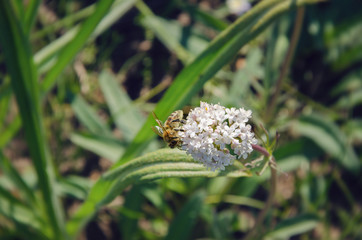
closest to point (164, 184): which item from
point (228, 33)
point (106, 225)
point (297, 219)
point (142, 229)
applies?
point (142, 229)

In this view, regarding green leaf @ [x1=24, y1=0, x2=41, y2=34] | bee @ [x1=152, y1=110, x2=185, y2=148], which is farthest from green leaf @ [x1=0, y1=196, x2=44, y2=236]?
bee @ [x1=152, y1=110, x2=185, y2=148]

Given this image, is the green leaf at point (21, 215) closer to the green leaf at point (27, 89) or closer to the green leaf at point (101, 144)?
the green leaf at point (27, 89)

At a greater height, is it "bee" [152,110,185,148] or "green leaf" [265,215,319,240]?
"bee" [152,110,185,148]

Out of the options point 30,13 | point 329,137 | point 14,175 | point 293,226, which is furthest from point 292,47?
point 14,175

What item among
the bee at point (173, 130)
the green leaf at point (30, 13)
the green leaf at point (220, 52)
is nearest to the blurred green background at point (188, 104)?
the green leaf at point (30, 13)

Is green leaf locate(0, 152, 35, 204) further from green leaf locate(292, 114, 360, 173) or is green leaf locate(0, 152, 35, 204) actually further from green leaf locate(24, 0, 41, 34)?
green leaf locate(292, 114, 360, 173)

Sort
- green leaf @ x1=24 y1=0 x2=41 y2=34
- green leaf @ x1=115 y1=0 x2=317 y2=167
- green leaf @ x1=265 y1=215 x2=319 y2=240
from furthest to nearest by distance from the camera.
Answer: green leaf @ x1=265 y1=215 x2=319 y2=240 < green leaf @ x1=24 y1=0 x2=41 y2=34 < green leaf @ x1=115 y1=0 x2=317 y2=167

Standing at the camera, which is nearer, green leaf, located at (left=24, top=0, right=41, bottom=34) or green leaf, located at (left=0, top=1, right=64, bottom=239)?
green leaf, located at (left=0, top=1, right=64, bottom=239)
